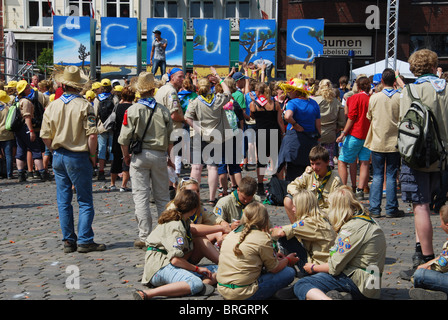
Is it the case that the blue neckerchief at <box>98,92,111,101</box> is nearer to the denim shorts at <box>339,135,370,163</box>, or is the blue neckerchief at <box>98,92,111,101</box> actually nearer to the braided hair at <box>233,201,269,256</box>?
the denim shorts at <box>339,135,370,163</box>

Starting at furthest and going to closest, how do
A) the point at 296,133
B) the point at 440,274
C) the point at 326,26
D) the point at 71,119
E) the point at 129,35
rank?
the point at 326,26, the point at 129,35, the point at 296,133, the point at 71,119, the point at 440,274

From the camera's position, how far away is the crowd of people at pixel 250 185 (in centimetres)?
580

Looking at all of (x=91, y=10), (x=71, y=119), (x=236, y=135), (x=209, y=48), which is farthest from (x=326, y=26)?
(x=71, y=119)

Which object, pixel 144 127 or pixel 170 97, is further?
pixel 170 97

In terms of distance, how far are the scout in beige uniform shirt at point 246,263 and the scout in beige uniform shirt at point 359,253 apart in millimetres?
578

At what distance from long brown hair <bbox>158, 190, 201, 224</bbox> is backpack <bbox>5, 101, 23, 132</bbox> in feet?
26.7

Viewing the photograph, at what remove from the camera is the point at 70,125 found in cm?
773

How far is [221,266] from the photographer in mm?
5926

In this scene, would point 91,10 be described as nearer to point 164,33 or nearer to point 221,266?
point 164,33

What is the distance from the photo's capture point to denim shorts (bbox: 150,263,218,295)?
→ 20.0 ft

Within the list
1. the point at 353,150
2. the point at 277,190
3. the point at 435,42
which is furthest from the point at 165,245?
the point at 435,42

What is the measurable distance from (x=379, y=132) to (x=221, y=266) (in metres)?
4.73

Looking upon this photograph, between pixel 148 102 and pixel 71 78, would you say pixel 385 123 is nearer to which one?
pixel 148 102

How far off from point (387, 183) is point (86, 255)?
4564 mm
